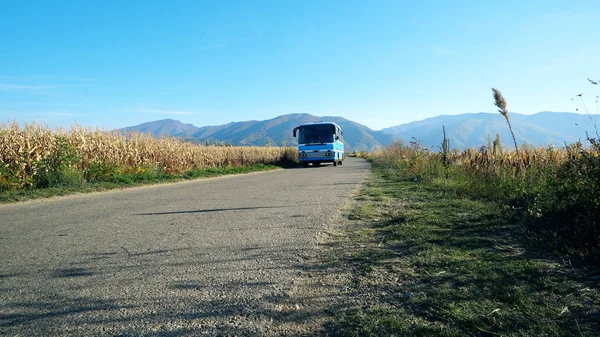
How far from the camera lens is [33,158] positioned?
11484 millimetres

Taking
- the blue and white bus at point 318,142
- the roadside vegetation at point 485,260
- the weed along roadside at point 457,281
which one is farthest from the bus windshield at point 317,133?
the weed along roadside at point 457,281

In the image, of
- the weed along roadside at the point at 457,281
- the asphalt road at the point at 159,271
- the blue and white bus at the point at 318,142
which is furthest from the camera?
the blue and white bus at the point at 318,142

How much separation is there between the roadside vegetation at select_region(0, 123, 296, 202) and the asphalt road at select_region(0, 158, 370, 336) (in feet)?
16.1

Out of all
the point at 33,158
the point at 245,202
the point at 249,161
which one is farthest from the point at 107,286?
the point at 249,161

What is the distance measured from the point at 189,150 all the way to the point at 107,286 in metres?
19.6

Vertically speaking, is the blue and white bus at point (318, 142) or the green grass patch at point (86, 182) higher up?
the blue and white bus at point (318, 142)

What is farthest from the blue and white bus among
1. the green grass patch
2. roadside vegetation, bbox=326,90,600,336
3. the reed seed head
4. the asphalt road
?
the asphalt road

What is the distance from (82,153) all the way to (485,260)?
48.3ft

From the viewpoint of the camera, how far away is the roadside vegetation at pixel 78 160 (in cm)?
1099

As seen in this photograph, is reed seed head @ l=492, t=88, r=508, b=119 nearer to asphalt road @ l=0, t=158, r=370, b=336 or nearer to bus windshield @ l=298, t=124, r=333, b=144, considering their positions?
asphalt road @ l=0, t=158, r=370, b=336

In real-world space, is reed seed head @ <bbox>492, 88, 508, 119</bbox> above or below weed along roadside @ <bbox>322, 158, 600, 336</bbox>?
above

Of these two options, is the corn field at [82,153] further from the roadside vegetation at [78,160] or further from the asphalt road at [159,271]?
the asphalt road at [159,271]

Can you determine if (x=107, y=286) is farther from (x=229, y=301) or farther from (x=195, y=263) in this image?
(x=229, y=301)

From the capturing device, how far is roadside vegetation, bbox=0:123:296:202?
433 inches
